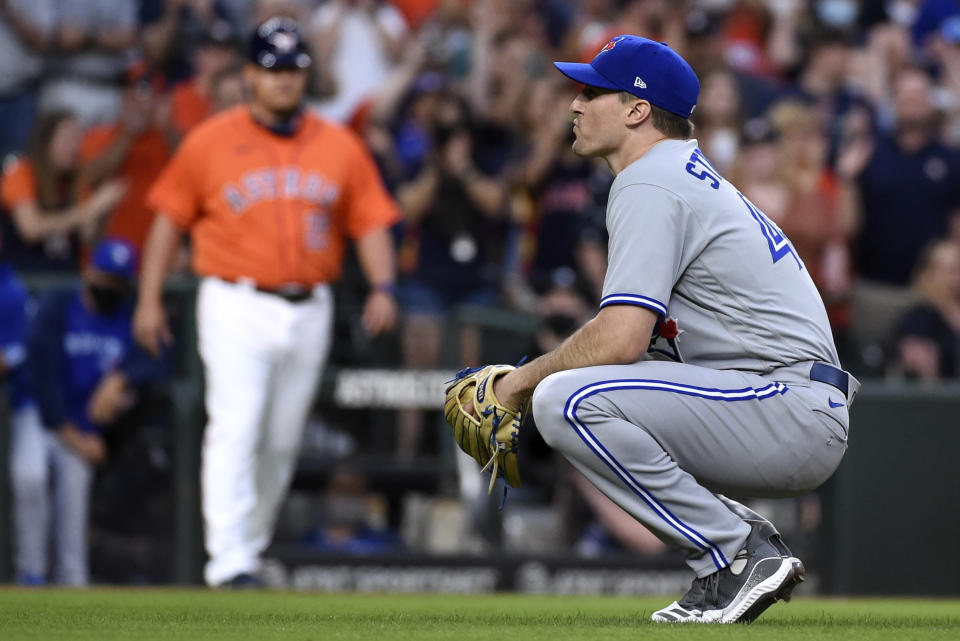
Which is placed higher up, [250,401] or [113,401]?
[250,401]

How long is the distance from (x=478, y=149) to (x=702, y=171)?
6.08 m

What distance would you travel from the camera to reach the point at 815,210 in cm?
995

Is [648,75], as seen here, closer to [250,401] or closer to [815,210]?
[250,401]

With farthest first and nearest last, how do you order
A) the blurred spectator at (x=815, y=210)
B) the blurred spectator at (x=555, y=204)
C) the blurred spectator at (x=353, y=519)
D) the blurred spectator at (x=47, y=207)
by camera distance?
the blurred spectator at (x=815, y=210) < the blurred spectator at (x=555, y=204) < the blurred spectator at (x=47, y=207) < the blurred spectator at (x=353, y=519)

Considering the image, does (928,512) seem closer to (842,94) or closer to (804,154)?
(804,154)

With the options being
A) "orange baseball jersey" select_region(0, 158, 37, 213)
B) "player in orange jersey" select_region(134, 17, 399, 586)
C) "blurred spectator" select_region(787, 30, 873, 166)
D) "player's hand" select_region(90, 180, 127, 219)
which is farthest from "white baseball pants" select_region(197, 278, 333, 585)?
"blurred spectator" select_region(787, 30, 873, 166)

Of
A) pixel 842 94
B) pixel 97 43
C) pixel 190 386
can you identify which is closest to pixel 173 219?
pixel 190 386

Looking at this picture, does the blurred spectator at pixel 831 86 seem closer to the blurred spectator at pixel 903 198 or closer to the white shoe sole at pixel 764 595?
the blurred spectator at pixel 903 198

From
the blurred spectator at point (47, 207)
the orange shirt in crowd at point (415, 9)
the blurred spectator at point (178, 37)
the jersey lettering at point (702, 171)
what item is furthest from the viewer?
the orange shirt in crowd at point (415, 9)

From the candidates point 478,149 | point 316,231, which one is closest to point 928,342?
point 478,149

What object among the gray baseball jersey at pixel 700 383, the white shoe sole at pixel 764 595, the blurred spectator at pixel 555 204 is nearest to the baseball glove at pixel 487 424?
the gray baseball jersey at pixel 700 383

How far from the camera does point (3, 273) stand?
8508 millimetres

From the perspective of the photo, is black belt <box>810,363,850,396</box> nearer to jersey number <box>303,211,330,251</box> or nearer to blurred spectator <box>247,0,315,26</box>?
jersey number <box>303,211,330,251</box>

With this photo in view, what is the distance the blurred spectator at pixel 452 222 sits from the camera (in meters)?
9.36
